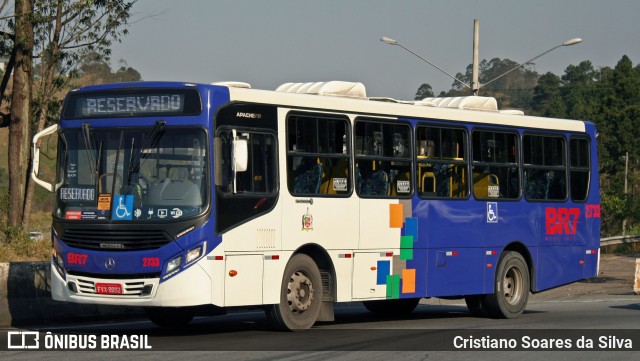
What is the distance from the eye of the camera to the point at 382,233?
17.1 m

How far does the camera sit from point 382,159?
17.2 meters

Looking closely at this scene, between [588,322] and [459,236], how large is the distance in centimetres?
235

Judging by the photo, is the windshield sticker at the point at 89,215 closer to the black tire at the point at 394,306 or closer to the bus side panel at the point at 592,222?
the black tire at the point at 394,306

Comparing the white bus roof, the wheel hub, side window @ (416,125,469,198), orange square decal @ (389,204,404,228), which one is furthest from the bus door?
side window @ (416,125,469,198)

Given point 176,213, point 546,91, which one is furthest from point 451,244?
point 546,91

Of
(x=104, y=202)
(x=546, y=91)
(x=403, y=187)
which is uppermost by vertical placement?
(x=546, y=91)

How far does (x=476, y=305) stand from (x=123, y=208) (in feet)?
26.0

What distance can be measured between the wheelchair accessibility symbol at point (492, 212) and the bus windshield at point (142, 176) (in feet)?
21.4

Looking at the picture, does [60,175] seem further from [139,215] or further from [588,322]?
[588,322]

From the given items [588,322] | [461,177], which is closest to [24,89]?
[461,177]

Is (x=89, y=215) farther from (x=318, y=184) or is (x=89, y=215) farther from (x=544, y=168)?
(x=544, y=168)

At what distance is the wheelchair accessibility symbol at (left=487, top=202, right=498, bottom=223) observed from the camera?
63.3 feet

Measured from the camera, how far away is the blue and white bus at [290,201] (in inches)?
557

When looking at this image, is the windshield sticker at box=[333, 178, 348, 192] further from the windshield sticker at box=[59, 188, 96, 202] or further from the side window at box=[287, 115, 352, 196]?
the windshield sticker at box=[59, 188, 96, 202]
